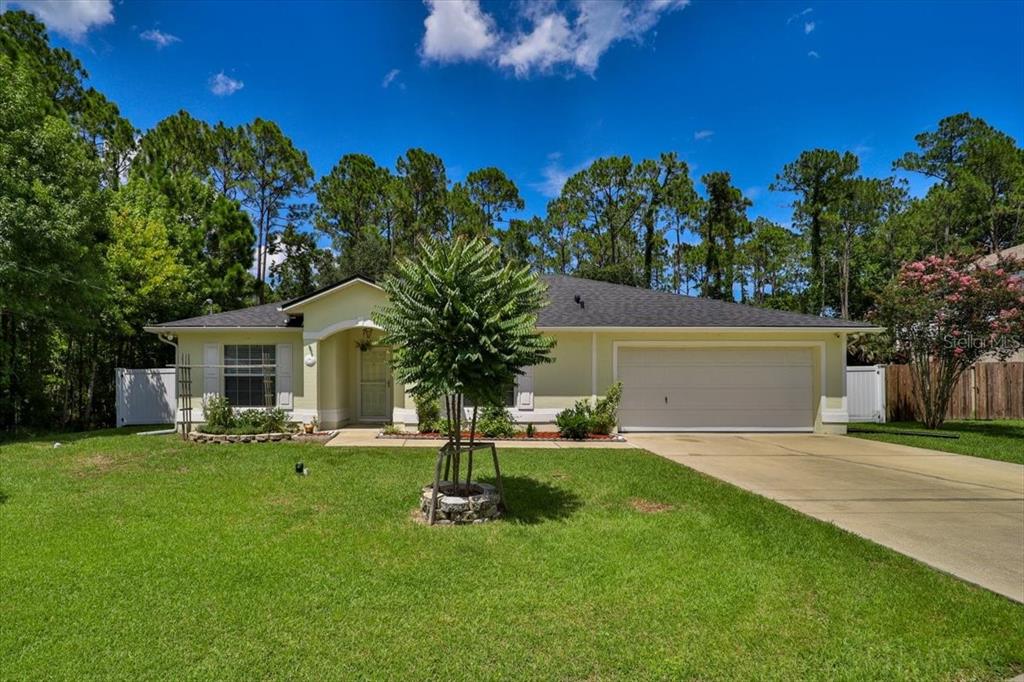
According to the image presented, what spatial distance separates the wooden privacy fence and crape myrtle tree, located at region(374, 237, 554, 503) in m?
14.7

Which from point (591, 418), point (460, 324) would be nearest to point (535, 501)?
point (460, 324)

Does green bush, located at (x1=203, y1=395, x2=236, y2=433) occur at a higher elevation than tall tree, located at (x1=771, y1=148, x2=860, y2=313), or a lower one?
lower

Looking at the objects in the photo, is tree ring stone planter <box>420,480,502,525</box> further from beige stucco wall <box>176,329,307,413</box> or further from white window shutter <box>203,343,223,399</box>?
white window shutter <box>203,343,223,399</box>

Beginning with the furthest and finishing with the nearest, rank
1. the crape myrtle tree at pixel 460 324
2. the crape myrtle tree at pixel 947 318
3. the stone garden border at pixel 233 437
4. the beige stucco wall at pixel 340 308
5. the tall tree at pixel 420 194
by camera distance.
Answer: the tall tree at pixel 420 194, the beige stucco wall at pixel 340 308, the crape myrtle tree at pixel 947 318, the stone garden border at pixel 233 437, the crape myrtle tree at pixel 460 324

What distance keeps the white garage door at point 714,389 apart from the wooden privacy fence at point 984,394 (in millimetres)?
4593

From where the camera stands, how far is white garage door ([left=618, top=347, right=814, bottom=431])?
1295cm

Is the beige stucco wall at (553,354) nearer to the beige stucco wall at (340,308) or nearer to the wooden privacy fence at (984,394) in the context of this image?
the beige stucco wall at (340,308)

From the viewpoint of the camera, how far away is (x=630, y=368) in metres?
13.0

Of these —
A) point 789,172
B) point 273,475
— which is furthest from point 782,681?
point 789,172

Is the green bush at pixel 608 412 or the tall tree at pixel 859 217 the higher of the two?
the tall tree at pixel 859 217

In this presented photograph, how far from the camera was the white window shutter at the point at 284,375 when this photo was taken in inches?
504

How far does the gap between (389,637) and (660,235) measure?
31148 millimetres

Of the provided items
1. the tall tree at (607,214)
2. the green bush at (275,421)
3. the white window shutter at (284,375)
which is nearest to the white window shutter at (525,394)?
the green bush at (275,421)

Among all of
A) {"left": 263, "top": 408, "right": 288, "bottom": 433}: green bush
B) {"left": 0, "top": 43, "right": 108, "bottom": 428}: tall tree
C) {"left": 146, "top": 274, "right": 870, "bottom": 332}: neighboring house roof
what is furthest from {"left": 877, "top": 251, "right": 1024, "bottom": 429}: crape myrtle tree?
{"left": 0, "top": 43, "right": 108, "bottom": 428}: tall tree
